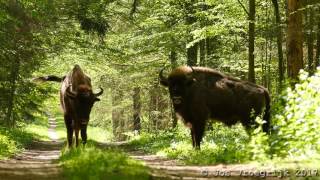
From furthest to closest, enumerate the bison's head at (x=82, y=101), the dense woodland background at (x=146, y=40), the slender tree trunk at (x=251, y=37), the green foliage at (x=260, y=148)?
the dense woodland background at (x=146, y=40)
the slender tree trunk at (x=251, y=37)
the bison's head at (x=82, y=101)
the green foliage at (x=260, y=148)

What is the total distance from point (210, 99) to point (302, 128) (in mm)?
4702

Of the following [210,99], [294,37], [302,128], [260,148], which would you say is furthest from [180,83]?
[302,128]

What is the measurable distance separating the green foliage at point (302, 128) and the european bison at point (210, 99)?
10.9 ft

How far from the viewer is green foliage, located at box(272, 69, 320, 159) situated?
27.2ft

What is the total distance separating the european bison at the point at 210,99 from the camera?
1305 centimetres

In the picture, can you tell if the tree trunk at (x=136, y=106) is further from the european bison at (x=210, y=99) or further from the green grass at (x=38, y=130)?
the european bison at (x=210, y=99)

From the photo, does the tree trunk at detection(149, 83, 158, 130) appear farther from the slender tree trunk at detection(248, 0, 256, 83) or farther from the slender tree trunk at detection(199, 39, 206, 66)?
the slender tree trunk at detection(248, 0, 256, 83)

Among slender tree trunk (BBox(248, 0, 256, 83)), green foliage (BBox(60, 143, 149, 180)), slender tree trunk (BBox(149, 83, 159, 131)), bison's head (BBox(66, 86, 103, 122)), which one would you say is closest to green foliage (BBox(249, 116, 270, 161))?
green foliage (BBox(60, 143, 149, 180))

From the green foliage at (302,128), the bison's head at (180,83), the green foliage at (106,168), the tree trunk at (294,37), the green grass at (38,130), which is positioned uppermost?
the tree trunk at (294,37)

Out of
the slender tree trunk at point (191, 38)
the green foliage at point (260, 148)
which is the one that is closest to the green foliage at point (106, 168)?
the green foliage at point (260, 148)

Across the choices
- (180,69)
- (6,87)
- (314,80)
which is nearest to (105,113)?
(6,87)

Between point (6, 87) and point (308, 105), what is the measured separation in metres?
18.0

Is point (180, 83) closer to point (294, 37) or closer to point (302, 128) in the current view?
point (294, 37)

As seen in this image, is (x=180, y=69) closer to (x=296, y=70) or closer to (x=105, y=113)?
(x=296, y=70)
